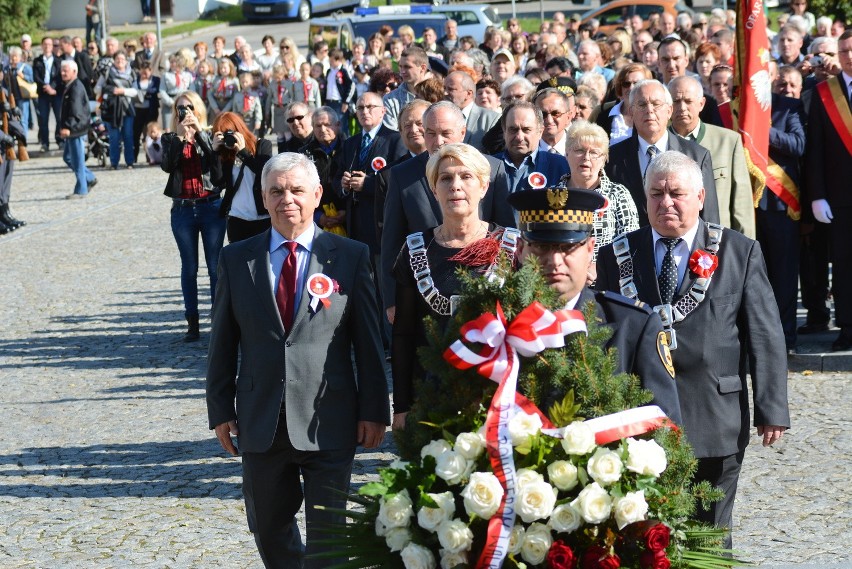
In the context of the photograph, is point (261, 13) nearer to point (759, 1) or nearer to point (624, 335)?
point (759, 1)

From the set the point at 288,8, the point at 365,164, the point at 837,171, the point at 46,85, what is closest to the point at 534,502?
the point at 365,164

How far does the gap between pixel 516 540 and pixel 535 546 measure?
0.06 m

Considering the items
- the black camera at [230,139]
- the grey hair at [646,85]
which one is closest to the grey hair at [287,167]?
the grey hair at [646,85]

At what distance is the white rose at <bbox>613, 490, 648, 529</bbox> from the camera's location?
12.3 ft

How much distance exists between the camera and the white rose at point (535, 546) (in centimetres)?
373

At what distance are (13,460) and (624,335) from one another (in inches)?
203

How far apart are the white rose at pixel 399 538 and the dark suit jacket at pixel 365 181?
6.36 m

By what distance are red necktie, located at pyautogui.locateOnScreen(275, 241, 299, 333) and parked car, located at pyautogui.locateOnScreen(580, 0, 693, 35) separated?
26180 millimetres

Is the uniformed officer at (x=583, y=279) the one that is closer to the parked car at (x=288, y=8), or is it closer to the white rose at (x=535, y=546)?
the white rose at (x=535, y=546)

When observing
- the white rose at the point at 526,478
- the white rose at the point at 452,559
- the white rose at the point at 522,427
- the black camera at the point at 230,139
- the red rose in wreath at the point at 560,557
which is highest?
the black camera at the point at 230,139

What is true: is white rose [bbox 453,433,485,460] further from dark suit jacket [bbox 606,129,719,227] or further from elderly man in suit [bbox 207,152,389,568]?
dark suit jacket [bbox 606,129,719,227]

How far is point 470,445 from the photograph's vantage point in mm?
3801

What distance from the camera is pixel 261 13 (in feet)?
158

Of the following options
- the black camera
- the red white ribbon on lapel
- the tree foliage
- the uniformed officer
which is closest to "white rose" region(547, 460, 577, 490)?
the red white ribbon on lapel
